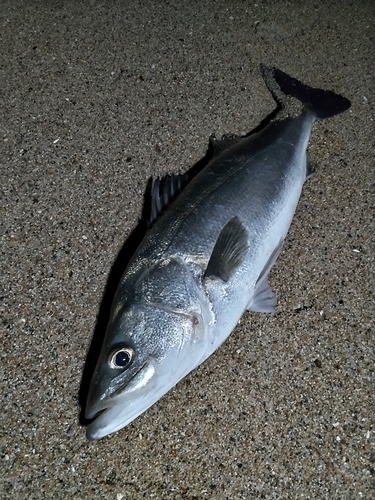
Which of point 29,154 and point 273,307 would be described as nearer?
point 273,307

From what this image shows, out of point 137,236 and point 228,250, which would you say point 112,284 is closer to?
point 137,236

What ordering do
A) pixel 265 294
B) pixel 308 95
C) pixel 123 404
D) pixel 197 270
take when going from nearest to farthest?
pixel 123 404 < pixel 197 270 < pixel 265 294 < pixel 308 95

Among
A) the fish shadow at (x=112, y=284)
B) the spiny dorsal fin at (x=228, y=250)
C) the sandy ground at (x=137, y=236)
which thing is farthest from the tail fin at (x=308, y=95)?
the spiny dorsal fin at (x=228, y=250)

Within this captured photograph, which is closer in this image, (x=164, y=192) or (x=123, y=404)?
(x=123, y=404)

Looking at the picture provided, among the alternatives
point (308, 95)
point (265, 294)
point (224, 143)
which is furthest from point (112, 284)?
point (308, 95)

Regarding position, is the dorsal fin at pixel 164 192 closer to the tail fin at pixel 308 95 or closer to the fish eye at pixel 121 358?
the fish eye at pixel 121 358

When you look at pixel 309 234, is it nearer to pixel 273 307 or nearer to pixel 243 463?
pixel 273 307

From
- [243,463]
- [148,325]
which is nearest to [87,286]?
[148,325]
